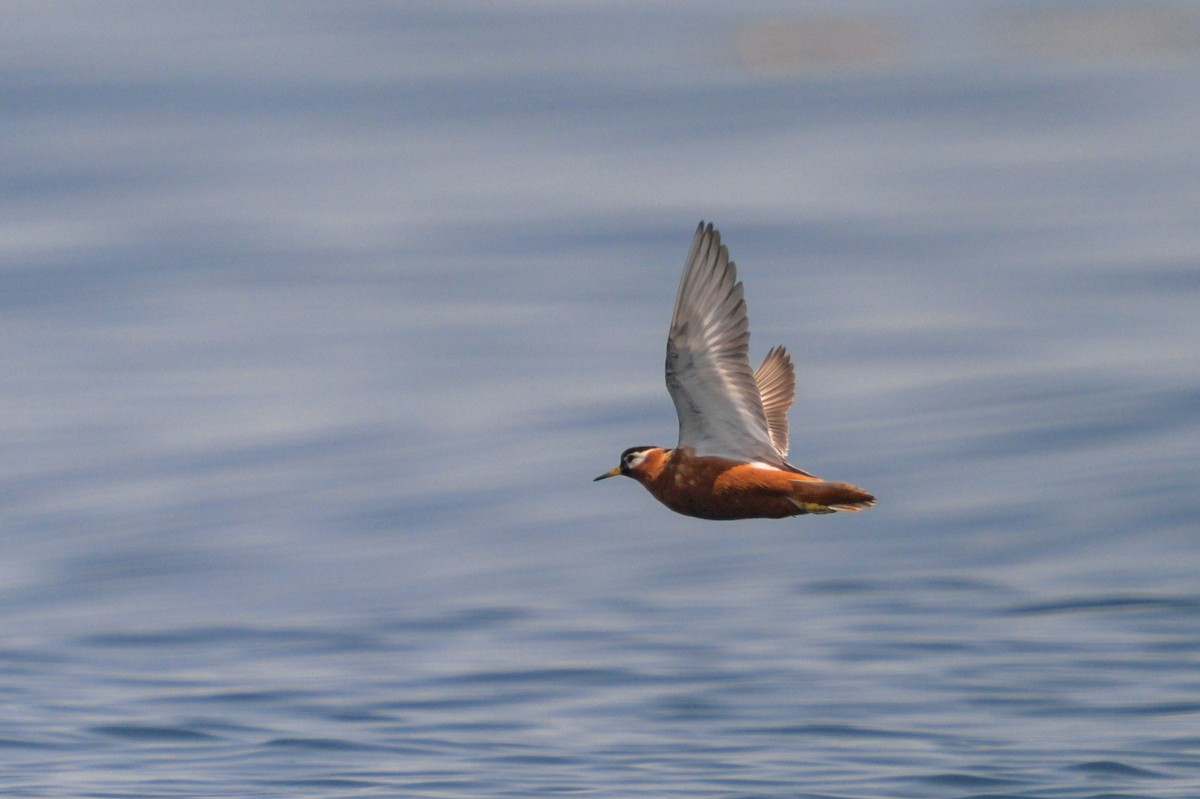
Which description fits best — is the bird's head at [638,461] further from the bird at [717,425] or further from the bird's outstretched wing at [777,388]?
the bird's outstretched wing at [777,388]

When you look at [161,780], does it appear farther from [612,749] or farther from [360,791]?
[612,749]

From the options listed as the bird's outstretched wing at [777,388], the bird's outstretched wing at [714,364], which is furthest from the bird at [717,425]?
the bird's outstretched wing at [777,388]

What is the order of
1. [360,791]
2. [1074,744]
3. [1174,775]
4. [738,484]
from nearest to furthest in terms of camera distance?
[738,484] < [360,791] < [1174,775] < [1074,744]

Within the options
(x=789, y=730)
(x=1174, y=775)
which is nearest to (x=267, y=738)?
(x=789, y=730)

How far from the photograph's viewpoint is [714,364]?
16031 mm

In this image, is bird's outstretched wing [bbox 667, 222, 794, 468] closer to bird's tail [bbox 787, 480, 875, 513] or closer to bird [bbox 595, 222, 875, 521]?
bird [bbox 595, 222, 875, 521]

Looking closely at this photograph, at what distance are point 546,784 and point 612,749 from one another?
2.69m

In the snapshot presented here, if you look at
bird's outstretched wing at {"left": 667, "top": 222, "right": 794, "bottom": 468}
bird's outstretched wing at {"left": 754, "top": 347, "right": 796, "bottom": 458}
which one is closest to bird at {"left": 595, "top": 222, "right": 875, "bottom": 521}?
bird's outstretched wing at {"left": 667, "top": 222, "right": 794, "bottom": 468}

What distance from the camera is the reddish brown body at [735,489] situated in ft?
51.7

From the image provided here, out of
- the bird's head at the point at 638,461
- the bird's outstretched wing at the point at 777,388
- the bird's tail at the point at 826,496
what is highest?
the bird's outstretched wing at the point at 777,388

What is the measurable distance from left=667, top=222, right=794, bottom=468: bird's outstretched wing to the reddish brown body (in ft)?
0.50

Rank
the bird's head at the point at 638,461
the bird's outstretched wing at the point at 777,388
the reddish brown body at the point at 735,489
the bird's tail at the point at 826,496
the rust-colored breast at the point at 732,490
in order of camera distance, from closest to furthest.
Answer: the bird's tail at the point at 826,496 → the reddish brown body at the point at 735,489 → the rust-colored breast at the point at 732,490 → the bird's head at the point at 638,461 → the bird's outstretched wing at the point at 777,388

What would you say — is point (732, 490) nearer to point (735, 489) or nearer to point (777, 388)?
point (735, 489)

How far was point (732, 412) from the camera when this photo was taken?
53.1 feet
